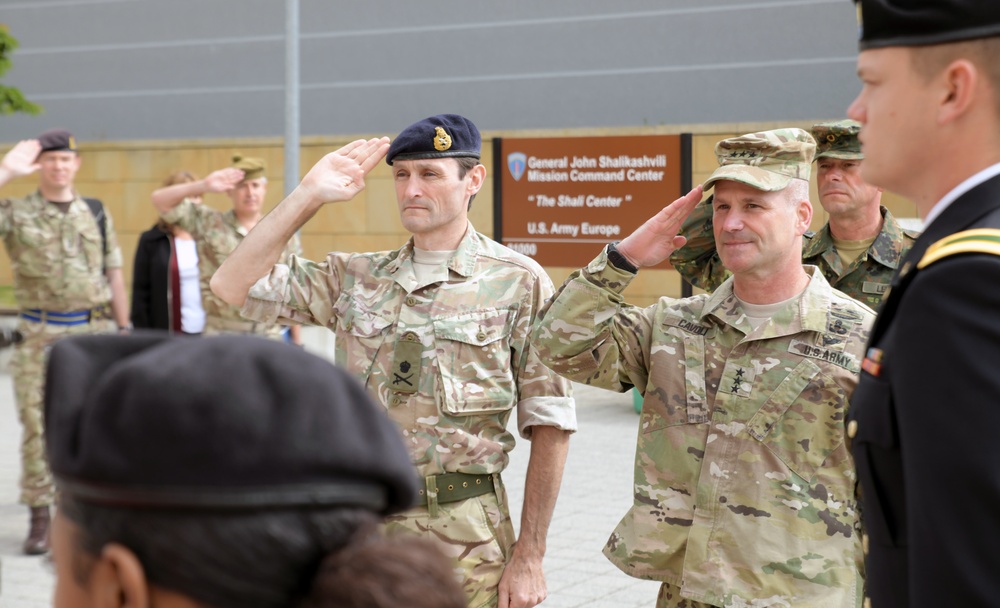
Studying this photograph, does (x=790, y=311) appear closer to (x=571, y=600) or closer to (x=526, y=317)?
(x=526, y=317)

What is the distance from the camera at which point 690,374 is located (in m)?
3.38

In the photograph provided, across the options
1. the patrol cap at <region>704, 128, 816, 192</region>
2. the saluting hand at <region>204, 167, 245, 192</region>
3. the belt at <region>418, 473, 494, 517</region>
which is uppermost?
the saluting hand at <region>204, 167, 245, 192</region>

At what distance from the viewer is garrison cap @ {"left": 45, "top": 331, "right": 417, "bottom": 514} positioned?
46.8 inches

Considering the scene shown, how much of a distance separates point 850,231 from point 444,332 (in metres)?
2.23

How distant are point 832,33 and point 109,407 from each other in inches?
631

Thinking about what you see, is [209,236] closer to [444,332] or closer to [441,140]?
[441,140]

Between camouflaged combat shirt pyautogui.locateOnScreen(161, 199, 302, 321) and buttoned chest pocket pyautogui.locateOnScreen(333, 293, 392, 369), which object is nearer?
buttoned chest pocket pyautogui.locateOnScreen(333, 293, 392, 369)

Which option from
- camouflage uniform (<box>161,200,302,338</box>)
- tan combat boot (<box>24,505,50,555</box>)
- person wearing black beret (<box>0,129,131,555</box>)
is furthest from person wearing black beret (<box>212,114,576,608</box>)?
camouflage uniform (<box>161,200,302,338</box>)

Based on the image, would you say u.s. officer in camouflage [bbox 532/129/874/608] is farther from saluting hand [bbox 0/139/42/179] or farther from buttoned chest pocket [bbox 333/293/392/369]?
saluting hand [bbox 0/139/42/179]

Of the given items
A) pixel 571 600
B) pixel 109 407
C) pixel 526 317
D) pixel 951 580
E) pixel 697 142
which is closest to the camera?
pixel 109 407

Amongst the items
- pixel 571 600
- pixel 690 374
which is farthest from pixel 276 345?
pixel 571 600

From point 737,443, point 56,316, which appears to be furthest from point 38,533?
point 737,443

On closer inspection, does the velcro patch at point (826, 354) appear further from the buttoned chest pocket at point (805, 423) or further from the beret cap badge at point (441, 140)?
the beret cap badge at point (441, 140)

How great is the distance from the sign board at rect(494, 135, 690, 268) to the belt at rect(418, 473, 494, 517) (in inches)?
357
